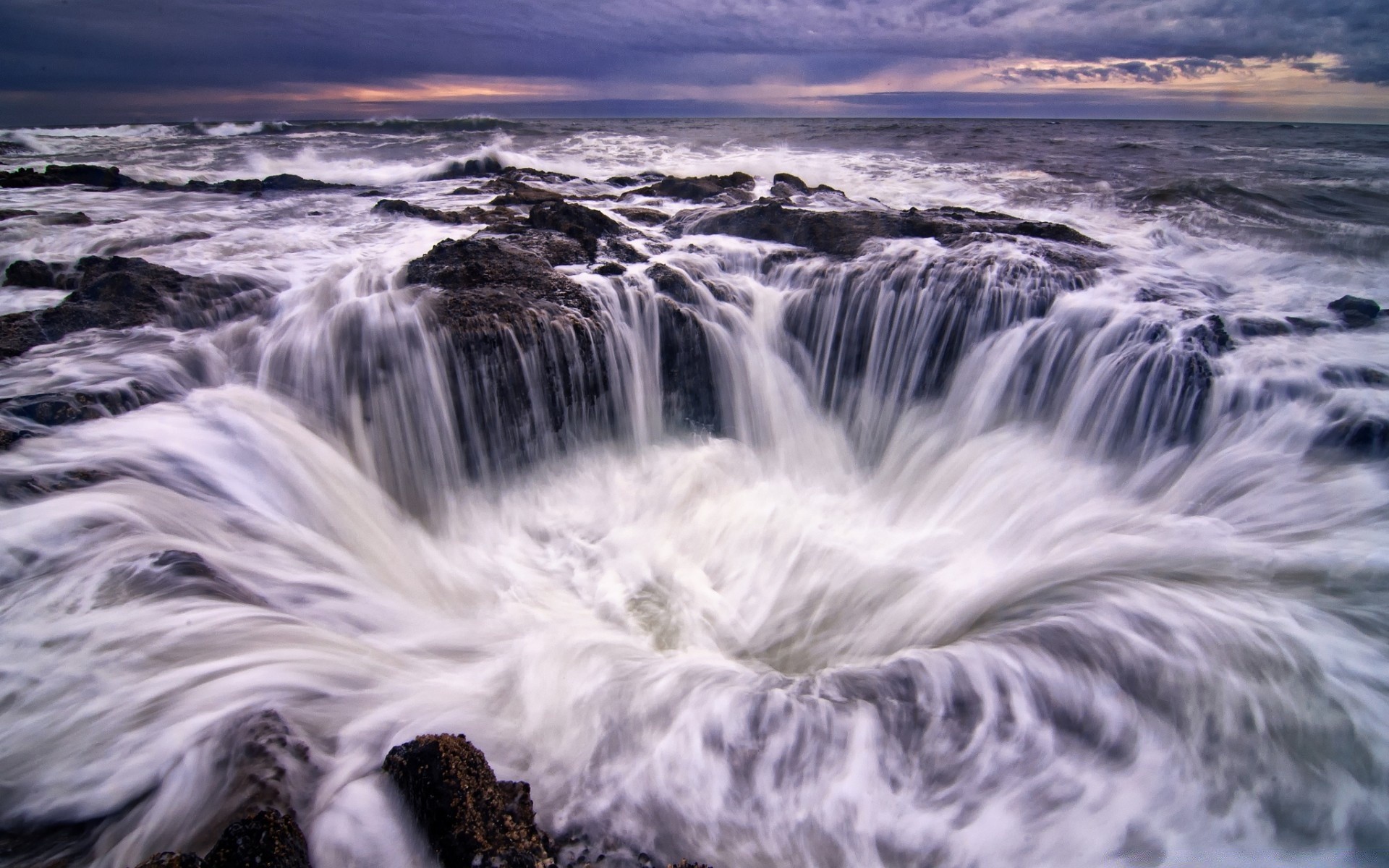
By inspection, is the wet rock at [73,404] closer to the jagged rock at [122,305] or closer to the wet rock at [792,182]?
the jagged rock at [122,305]

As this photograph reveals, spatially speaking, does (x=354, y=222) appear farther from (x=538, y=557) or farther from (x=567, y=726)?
(x=567, y=726)

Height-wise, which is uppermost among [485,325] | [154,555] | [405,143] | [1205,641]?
[405,143]

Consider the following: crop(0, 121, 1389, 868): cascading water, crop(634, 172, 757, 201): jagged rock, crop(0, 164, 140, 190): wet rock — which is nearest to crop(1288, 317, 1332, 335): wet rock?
crop(0, 121, 1389, 868): cascading water

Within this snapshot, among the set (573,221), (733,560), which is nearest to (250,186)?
(573,221)

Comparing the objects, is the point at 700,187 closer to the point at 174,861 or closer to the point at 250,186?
the point at 250,186

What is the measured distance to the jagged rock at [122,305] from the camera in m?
5.87

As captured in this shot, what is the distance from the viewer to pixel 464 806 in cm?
254

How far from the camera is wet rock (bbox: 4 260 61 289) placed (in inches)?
302

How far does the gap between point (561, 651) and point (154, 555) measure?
2289mm

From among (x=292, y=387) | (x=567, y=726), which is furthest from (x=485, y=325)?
(x=567, y=726)

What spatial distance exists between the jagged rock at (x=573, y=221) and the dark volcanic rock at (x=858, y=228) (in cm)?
172

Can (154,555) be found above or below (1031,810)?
above

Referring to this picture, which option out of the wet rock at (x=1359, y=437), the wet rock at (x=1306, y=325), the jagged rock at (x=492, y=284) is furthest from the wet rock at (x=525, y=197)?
the wet rock at (x=1359, y=437)

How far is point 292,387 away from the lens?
223 inches
